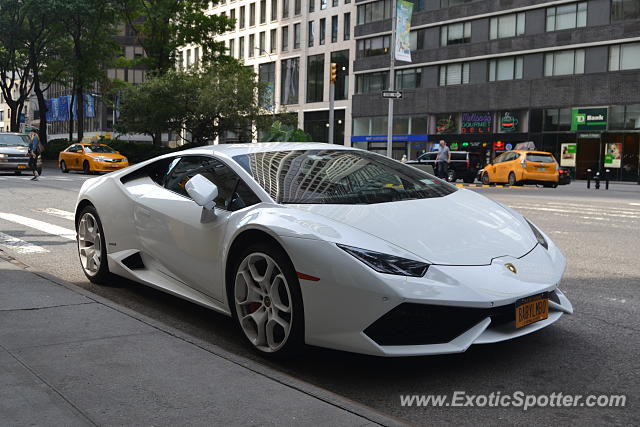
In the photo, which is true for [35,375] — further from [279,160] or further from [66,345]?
[279,160]

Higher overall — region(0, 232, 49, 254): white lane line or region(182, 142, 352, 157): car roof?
region(182, 142, 352, 157): car roof

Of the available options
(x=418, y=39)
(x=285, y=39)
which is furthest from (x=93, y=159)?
(x=285, y=39)

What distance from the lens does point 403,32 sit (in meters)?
28.2

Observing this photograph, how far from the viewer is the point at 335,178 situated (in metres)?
4.72

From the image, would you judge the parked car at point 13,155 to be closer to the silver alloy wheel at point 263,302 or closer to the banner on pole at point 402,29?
the banner on pole at point 402,29

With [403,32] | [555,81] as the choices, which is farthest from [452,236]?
[555,81]

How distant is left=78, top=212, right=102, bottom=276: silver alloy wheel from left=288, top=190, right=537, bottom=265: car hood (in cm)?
273

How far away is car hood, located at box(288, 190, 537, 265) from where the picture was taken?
12.7 ft

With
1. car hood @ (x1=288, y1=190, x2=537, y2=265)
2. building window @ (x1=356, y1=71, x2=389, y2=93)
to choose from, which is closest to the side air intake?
car hood @ (x1=288, y1=190, x2=537, y2=265)

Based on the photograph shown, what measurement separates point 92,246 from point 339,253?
11.1 ft

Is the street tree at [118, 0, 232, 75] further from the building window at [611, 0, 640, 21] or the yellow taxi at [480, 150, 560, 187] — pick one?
the building window at [611, 0, 640, 21]

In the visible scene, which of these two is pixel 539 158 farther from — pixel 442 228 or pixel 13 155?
pixel 442 228

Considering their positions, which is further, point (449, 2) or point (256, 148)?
point (449, 2)

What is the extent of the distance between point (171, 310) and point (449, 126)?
49.3m
